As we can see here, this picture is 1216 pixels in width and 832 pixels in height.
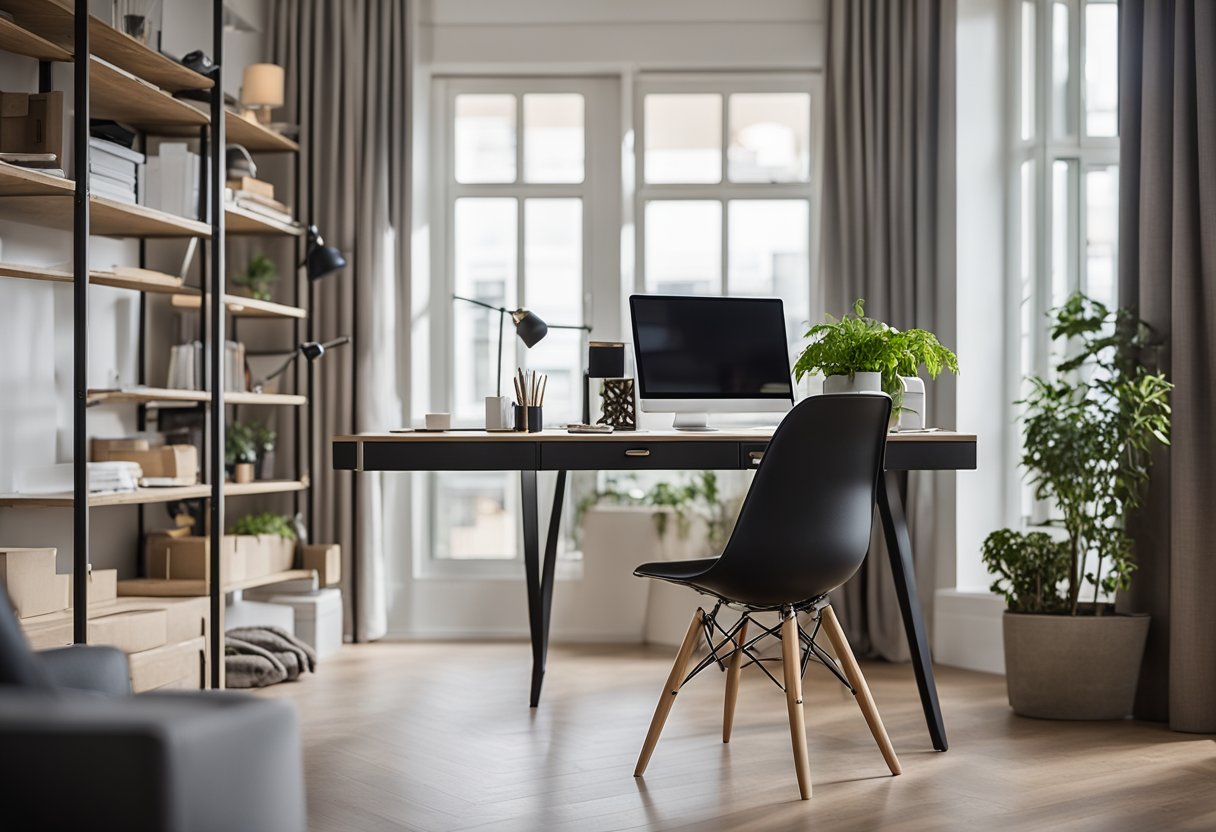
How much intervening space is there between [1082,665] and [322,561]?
105 inches

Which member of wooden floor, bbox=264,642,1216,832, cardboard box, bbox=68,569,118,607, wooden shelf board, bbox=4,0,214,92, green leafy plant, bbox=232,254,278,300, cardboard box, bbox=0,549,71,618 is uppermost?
wooden shelf board, bbox=4,0,214,92

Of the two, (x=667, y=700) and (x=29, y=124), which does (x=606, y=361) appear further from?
(x=29, y=124)

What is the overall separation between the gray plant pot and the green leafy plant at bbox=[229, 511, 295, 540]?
8.50 ft

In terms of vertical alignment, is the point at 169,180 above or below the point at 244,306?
above

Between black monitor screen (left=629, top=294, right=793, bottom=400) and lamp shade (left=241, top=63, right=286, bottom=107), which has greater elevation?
lamp shade (left=241, top=63, right=286, bottom=107)

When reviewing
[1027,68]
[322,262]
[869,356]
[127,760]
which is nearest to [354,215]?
[322,262]

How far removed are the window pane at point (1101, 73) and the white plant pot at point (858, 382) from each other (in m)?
1.74

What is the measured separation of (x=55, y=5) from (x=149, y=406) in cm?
153

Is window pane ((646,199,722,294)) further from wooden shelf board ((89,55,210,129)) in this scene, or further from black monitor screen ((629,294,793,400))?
wooden shelf board ((89,55,210,129))

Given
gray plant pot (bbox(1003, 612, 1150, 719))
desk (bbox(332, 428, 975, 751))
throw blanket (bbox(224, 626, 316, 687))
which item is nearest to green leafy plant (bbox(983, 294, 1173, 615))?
gray plant pot (bbox(1003, 612, 1150, 719))

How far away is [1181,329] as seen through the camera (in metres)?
3.36

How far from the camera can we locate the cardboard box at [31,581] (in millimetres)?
2896

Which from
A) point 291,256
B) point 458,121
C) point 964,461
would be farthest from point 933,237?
point 291,256

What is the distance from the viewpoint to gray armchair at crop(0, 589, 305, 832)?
1.13 meters
